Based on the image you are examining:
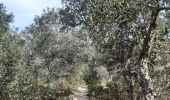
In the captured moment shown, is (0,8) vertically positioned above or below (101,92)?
above

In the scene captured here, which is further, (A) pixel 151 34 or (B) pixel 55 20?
(B) pixel 55 20

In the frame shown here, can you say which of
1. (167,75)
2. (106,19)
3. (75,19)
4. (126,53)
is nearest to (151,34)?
(106,19)

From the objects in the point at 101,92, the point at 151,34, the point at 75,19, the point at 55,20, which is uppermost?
the point at 55,20

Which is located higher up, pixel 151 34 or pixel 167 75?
pixel 151 34

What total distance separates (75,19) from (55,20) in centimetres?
2078

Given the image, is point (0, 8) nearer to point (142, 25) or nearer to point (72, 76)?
point (72, 76)

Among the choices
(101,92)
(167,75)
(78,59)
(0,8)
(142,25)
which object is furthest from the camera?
(78,59)

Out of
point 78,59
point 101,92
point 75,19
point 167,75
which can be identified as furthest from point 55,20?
point 167,75

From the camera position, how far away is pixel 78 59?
47219 millimetres

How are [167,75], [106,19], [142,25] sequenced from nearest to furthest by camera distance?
[106,19]
[142,25]
[167,75]

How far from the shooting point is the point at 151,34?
17719mm

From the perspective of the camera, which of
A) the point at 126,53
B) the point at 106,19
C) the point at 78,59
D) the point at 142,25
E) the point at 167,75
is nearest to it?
the point at 106,19

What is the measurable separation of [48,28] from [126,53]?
26.0 meters

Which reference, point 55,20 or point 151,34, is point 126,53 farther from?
point 55,20
